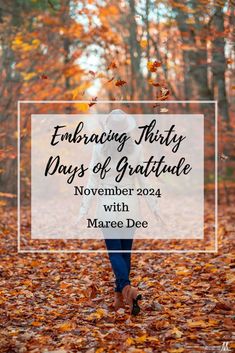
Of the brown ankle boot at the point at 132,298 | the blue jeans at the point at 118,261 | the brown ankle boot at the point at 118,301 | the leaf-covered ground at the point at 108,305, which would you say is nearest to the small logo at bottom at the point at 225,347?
the leaf-covered ground at the point at 108,305

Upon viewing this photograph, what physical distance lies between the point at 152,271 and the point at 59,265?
177 cm

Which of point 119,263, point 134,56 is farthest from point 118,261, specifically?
point 134,56

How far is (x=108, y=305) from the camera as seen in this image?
6848 millimetres

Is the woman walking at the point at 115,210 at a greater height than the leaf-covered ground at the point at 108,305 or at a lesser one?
greater

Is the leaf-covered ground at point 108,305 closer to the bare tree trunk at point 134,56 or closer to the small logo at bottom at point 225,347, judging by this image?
the small logo at bottom at point 225,347

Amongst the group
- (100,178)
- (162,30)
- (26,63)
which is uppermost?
(162,30)

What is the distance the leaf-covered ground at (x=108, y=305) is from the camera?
5.38m

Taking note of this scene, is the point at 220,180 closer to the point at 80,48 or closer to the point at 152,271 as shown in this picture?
the point at 80,48

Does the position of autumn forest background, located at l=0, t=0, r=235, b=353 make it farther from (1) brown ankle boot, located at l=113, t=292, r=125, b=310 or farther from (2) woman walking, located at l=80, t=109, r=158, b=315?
(2) woman walking, located at l=80, t=109, r=158, b=315

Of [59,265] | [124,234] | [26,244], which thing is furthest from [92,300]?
[26,244]

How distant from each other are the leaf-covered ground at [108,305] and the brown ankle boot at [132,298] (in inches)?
4.6

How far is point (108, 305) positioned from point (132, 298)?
2.48ft

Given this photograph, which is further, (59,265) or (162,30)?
(162,30)

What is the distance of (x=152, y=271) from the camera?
8867 millimetres
